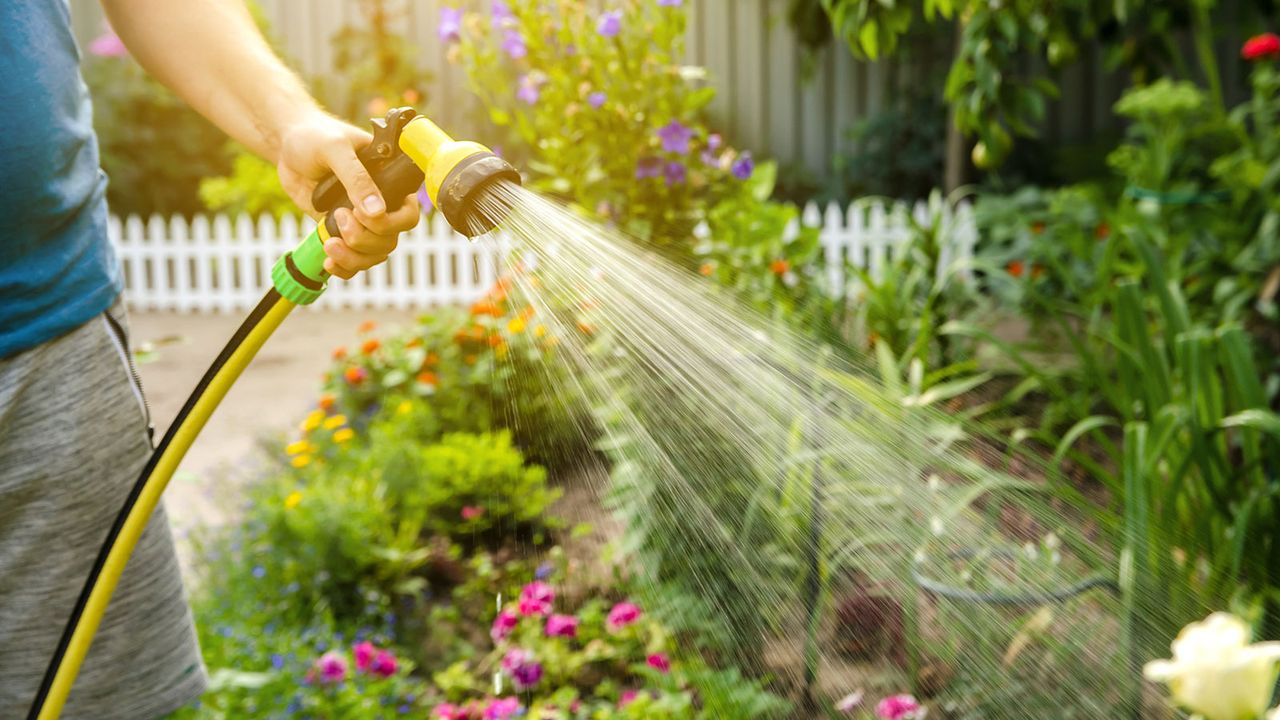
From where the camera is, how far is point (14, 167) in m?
1.06

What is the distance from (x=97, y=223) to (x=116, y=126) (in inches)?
276

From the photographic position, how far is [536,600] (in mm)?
2182

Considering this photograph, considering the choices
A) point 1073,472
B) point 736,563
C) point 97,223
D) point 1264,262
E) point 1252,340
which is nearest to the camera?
point 97,223

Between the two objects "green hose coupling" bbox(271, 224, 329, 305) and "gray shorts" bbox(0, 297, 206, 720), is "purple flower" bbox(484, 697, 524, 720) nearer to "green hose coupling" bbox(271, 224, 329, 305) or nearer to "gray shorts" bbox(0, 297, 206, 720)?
"gray shorts" bbox(0, 297, 206, 720)

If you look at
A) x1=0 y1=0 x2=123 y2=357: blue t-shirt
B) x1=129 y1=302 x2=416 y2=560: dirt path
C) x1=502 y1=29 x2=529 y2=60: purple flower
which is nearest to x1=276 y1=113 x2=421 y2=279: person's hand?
x1=0 y1=0 x2=123 y2=357: blue t-shirt

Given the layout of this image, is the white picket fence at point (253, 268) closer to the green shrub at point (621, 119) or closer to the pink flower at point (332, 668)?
the green shrub at point (621, 119)

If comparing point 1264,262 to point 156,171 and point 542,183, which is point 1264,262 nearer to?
point 542,183

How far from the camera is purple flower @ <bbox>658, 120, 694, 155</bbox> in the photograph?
2.90 m

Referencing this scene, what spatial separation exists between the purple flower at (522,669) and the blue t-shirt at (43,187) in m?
1.12

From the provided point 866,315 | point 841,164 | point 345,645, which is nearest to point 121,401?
point 345,645

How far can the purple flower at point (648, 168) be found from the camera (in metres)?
2.92

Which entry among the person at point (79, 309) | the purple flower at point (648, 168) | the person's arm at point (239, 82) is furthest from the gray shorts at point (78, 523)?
the purple flower at point (648, 168)

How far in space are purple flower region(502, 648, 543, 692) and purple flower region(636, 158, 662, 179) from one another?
1293 mm

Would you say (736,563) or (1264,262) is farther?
(1264,262)
